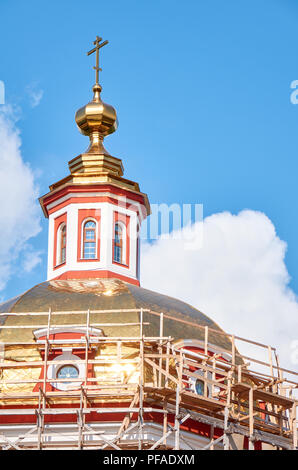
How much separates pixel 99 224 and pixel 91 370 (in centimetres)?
742

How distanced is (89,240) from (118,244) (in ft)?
3.05

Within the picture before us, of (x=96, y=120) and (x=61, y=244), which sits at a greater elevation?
(x=96, y=120)

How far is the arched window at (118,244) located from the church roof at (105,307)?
2063mm

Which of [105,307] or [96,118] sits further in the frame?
[96,118]

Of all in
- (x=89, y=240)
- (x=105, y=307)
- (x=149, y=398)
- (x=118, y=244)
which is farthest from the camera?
(x=118, y=244)

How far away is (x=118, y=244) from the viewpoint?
3516 cm

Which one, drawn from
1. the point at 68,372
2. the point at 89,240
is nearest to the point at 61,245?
the point at 89,240

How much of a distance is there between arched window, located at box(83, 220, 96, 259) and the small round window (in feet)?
20.4

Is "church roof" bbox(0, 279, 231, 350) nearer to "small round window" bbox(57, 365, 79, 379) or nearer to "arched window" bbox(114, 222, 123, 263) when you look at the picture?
"small round window" bbox(57, 365, 79, 379)

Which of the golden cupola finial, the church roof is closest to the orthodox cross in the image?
the golden cupola finial

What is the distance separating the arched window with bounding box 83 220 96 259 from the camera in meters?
34.5

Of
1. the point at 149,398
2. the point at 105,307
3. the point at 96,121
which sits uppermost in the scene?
the point at 96,121

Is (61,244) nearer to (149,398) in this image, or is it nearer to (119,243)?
(119,243)
